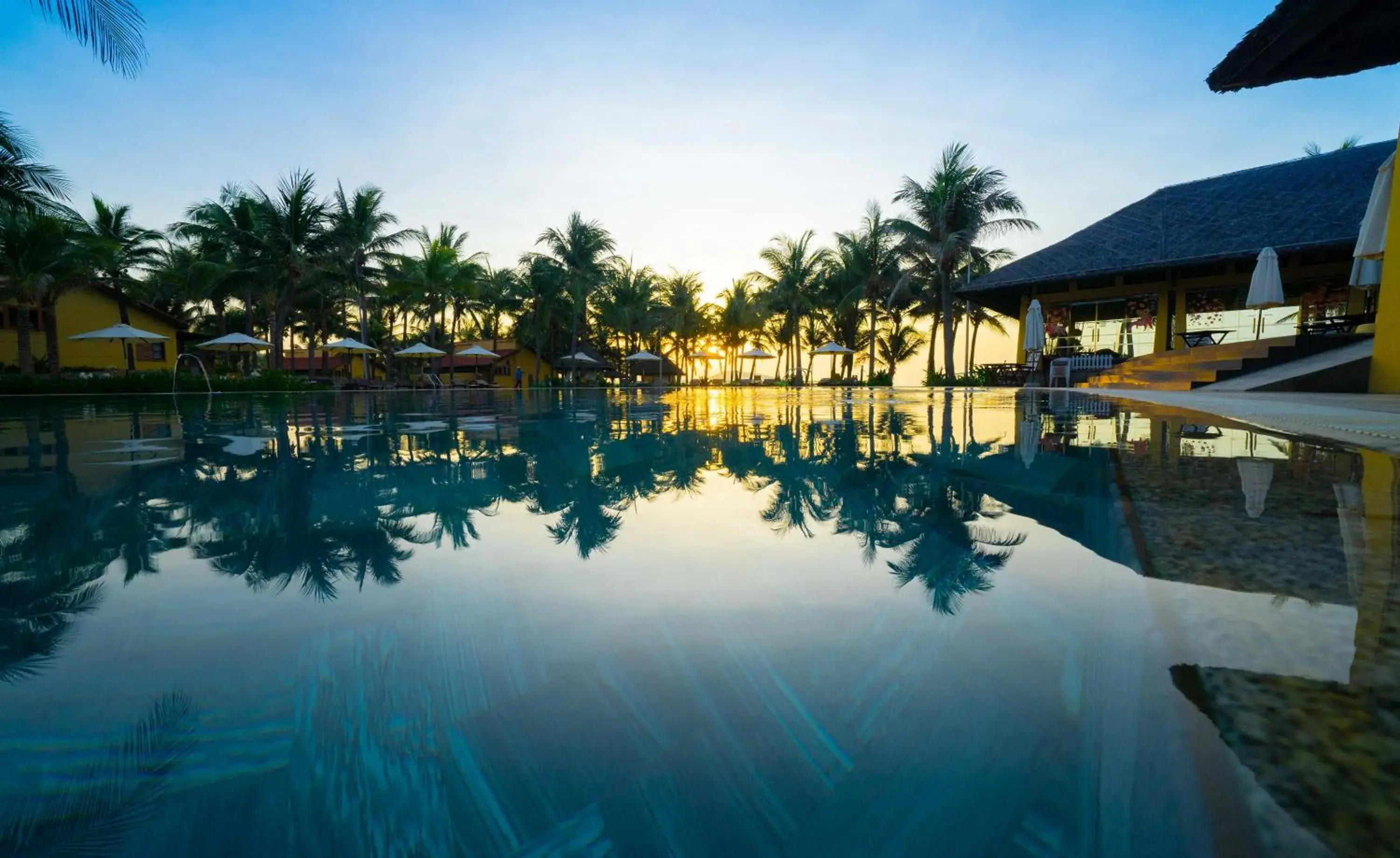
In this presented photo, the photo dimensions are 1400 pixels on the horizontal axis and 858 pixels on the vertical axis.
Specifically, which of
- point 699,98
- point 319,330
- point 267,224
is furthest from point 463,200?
→ point 319,330

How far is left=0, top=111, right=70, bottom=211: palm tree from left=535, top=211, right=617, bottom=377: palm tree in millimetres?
18918

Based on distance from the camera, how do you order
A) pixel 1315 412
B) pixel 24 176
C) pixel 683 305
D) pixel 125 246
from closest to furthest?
pixel 1315 412 < pixel 24 176 < pixel 125 246 < pixel 683 305

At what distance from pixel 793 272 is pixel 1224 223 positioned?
19.6 meters

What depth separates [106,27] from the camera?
7.57 meters

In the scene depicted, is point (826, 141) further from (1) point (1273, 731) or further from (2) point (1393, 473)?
(1) point (1273, 731)

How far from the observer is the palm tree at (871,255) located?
1196 inches

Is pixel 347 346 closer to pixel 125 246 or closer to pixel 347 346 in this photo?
pixel 347 346

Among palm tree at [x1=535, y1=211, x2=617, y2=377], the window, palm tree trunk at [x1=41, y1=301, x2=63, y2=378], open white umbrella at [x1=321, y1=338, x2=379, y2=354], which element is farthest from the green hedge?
palm tree at [x1=535, y1=211, x2=617, y2=377]

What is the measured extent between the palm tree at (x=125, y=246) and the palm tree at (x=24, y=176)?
429 inches

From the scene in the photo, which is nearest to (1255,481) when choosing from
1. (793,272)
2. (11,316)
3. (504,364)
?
(793,272)

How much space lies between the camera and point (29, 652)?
133cm

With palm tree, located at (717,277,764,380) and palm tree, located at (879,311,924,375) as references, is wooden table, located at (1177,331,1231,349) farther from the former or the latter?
palm tree, located at (717,277,764,380)

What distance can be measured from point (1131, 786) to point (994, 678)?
1.15 ft

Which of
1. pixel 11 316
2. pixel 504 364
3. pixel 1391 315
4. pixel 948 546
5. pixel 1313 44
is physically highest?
pixel 11 316
